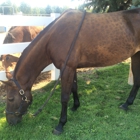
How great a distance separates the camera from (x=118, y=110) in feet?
11.0

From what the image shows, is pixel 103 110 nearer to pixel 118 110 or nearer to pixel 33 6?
pixel 118 110

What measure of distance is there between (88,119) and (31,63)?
1.27 meters

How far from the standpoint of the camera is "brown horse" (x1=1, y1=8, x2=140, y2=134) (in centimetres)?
263

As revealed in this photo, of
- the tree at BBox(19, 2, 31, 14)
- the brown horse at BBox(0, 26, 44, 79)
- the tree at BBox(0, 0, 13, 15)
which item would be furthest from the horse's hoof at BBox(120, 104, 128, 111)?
the tree at BBox(19, 2, 31, 14)

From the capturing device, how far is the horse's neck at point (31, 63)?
2629 millimetres

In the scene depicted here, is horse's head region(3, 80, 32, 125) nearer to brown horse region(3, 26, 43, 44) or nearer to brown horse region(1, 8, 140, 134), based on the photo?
brown horse region(1, 8, 140, 134)

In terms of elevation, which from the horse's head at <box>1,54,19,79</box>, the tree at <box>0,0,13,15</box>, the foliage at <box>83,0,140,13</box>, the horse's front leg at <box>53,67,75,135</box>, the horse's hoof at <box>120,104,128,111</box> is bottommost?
the tree at <box>0,0,13,15</box>

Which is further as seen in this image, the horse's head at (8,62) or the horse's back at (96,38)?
the horse's head at (8,62)

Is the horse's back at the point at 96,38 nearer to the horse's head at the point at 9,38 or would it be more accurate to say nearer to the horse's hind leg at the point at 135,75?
the horse's hind leg at the point at 135,75

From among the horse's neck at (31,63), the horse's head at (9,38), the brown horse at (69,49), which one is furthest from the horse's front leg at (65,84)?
the horse's head at (9,38)

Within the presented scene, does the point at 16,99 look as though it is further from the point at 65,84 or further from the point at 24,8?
the point at 24,8

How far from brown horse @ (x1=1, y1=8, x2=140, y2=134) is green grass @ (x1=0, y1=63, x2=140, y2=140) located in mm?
186

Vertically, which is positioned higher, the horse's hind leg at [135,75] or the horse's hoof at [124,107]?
the horse's hind leg at [135,75]

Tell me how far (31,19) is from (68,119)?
216 centimetres
